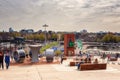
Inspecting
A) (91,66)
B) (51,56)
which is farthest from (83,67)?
(51,56)

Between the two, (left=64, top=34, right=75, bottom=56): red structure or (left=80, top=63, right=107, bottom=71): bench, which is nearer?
(left=80, top=63, right=107, bottom=71): bench

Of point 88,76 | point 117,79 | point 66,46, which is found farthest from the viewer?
point 66,46

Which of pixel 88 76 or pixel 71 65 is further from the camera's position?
pixel 71 65

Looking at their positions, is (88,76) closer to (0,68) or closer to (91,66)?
(91,66)

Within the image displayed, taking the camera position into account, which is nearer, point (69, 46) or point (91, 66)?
point (91, 66)

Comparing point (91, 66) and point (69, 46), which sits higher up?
point (69, 46)

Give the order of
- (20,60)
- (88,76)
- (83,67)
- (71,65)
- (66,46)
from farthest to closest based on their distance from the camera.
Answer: (66,46) < (20,60) < (71,65) < (83,67) < (88,76)

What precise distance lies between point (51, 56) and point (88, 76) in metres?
12.3

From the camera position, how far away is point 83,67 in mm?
24281

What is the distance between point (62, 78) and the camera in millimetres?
19625

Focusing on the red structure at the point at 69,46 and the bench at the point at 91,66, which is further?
the red structure at the point at 69,46

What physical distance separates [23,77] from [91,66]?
7325mm

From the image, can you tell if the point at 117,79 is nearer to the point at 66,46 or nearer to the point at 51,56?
the point at 51,56

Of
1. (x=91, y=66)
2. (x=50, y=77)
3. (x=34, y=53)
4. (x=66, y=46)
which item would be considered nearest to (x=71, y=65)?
(x=91, y=66)
